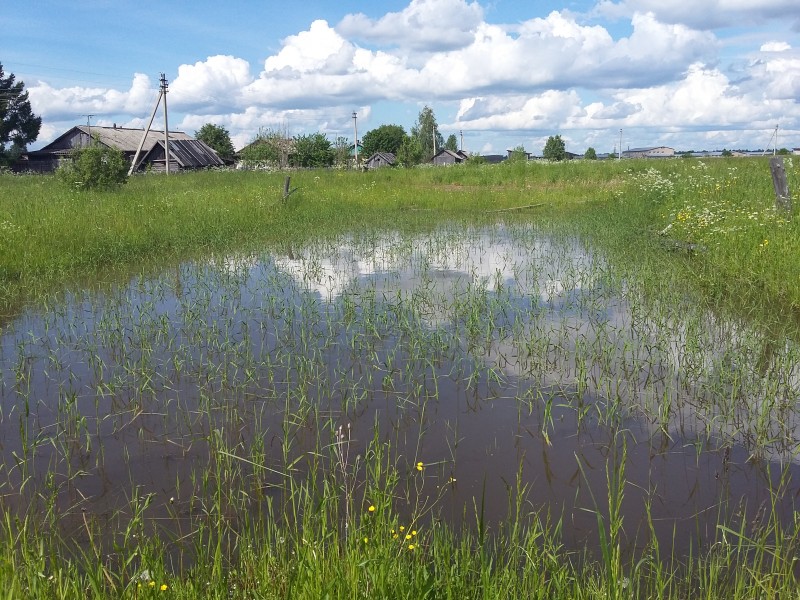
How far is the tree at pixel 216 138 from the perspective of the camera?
71137 mm

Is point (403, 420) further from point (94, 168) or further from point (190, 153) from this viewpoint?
point (190, 153)

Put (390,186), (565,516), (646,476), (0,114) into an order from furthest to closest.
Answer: (0,114) → (390,186) → (646,476) → (565,516)

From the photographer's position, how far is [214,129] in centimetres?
7231

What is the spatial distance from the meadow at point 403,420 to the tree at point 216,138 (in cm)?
6238

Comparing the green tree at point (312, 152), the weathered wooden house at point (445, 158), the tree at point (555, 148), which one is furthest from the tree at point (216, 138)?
the tree at point (555, 148)

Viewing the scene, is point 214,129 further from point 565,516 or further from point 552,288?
point 565,516

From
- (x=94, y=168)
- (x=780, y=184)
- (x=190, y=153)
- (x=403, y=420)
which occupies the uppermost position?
(x=190, y=153)

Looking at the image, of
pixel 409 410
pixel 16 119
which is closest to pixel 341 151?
pixel 16 119

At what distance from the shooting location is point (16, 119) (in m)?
50.5

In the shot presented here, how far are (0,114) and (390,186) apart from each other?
123 feet

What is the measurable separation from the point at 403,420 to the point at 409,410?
0.64ft

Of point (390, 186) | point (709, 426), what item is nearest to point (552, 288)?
point (709, 426)

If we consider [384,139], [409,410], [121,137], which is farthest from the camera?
[384,139]

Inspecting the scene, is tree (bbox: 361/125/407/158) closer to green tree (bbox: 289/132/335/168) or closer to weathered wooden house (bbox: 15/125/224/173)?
green tree (bbox: 289/132/335/168)
